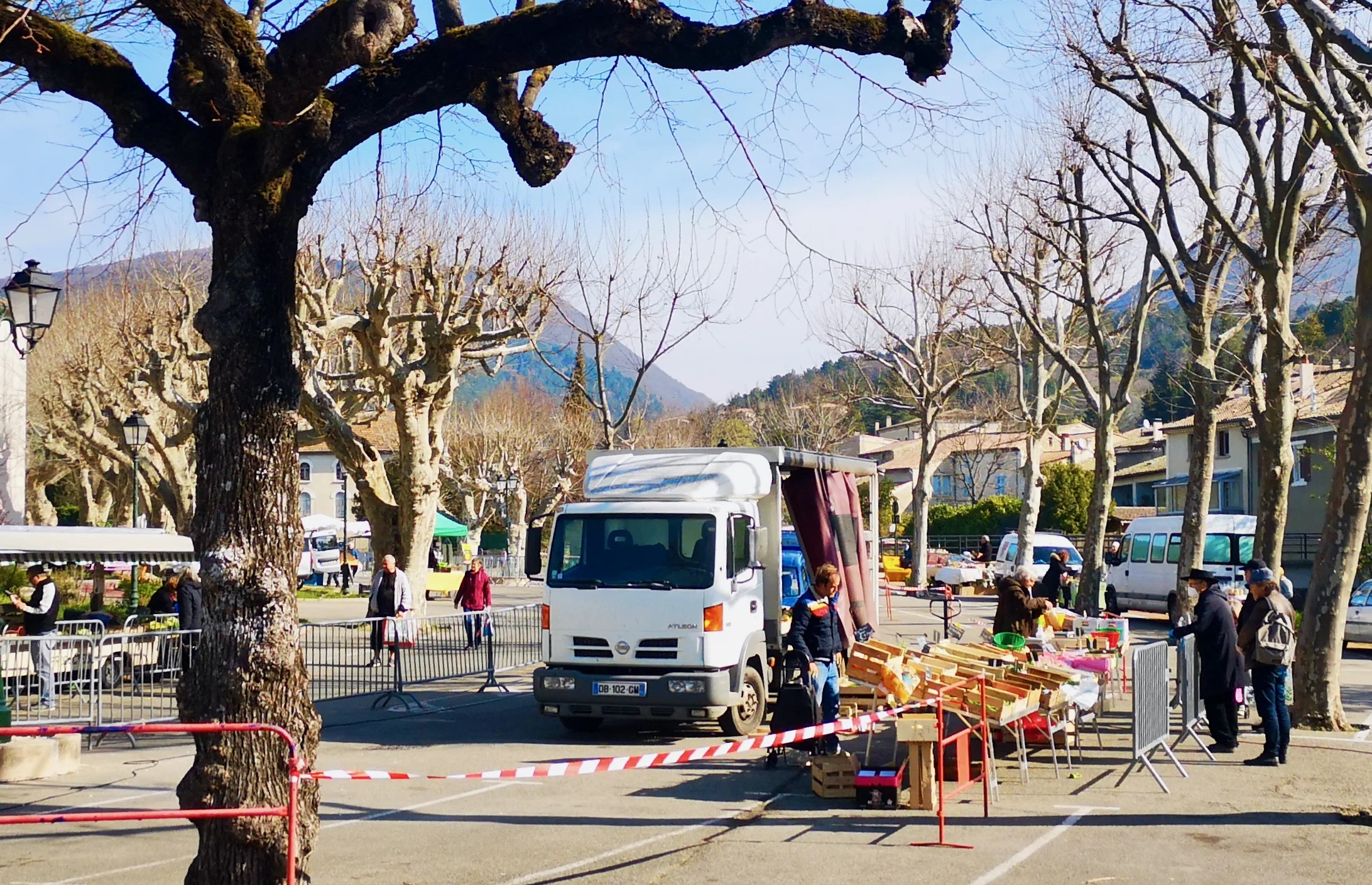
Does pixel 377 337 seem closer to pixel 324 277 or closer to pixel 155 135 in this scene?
pixel 324 277

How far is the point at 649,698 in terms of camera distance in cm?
1270

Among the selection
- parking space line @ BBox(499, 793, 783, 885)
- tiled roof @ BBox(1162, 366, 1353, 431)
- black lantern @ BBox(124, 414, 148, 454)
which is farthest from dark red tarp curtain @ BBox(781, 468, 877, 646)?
tiled roof @ BBox(1162, 366, 1353, 431)

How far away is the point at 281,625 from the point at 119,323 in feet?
115

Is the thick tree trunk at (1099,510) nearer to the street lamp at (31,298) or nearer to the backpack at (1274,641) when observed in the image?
the backpack at (1274,641)

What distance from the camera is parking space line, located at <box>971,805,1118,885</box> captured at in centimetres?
770

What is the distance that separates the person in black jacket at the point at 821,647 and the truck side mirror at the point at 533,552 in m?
3.56

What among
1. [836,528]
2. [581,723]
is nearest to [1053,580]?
[836,528]

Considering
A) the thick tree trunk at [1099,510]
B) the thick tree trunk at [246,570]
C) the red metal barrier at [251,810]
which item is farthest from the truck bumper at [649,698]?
the thick tree trunk at [1099,510]

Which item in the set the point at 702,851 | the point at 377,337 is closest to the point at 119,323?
the point at 377,337

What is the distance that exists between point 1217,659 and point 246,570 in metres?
9.07

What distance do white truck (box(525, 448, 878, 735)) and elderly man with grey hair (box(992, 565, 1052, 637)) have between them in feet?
8.98

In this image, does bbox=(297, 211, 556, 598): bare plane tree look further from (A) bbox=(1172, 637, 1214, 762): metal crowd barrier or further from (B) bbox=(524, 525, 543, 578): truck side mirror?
(A) bbox=(1172, 637, 1214, 762): metal crowd barrier

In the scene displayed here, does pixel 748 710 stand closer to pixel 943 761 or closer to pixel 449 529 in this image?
pixel 943 761

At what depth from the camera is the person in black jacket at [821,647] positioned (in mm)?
11375
